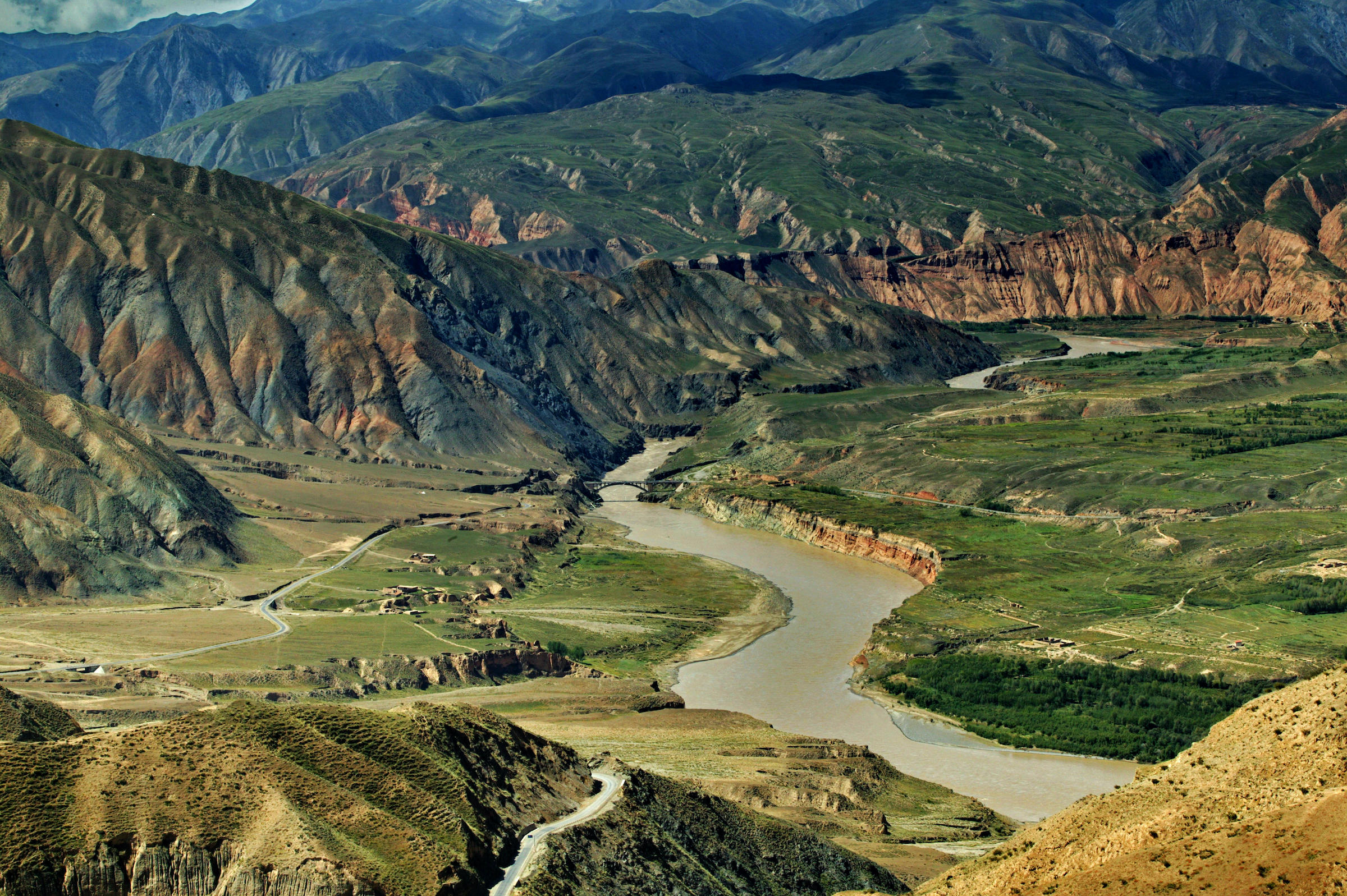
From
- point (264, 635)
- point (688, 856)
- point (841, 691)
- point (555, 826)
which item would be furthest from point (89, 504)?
point (688, 856)

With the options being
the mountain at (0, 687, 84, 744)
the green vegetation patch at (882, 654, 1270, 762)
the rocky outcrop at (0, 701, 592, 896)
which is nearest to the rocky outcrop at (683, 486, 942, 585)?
the green vegetation patch at (882, 654, 1270, 762)

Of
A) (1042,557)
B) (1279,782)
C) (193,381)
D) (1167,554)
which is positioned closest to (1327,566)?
(1167,554)

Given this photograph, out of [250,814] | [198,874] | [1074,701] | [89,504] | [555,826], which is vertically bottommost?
[1074,701]

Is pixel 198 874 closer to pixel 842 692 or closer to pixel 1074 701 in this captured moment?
pixel 842 692

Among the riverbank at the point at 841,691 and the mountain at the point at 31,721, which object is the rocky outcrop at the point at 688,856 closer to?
the mountain at the point at 31,721

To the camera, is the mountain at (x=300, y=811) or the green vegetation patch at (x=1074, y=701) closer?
the mountain at (x=300, y=811)

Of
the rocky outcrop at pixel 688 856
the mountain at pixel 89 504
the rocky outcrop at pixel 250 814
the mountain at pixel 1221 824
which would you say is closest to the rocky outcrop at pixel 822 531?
the mountain at pixel 89 504
